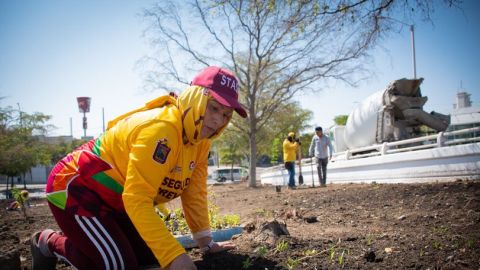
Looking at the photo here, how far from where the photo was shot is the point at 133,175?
7.04 feet

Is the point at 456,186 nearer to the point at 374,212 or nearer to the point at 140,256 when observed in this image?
the point at 374,212

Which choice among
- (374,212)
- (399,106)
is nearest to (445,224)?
(374,212)

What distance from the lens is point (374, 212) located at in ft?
19.6

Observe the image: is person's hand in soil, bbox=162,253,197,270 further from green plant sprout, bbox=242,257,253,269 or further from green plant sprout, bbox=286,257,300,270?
green plant sprout, bbox=286,257,300,270

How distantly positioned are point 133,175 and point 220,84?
868 millimetres

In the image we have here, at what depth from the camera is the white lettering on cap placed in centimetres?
246

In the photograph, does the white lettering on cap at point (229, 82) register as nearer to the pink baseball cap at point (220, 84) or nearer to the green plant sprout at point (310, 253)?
the pink baseball cap at point (220, 84)

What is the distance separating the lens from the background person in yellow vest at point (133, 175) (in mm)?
2143

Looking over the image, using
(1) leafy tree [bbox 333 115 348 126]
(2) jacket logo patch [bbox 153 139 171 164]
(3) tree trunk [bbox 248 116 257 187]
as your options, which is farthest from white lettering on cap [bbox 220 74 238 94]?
(1) leafy tree [bbox 333 115 348 126]

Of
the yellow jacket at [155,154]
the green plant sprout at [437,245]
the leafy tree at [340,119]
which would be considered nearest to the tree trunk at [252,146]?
the yellow jacket at [155,154]

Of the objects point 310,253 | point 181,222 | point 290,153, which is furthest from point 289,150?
point 310,253

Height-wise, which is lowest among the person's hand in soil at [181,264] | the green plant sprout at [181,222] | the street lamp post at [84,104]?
the green plant sprout at [181,222]

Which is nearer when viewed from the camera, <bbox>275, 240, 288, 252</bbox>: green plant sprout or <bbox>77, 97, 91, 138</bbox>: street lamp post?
<bbox>275, 240, 288, 252</bbox>: green plant sprout

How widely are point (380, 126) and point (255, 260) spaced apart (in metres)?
11.8
